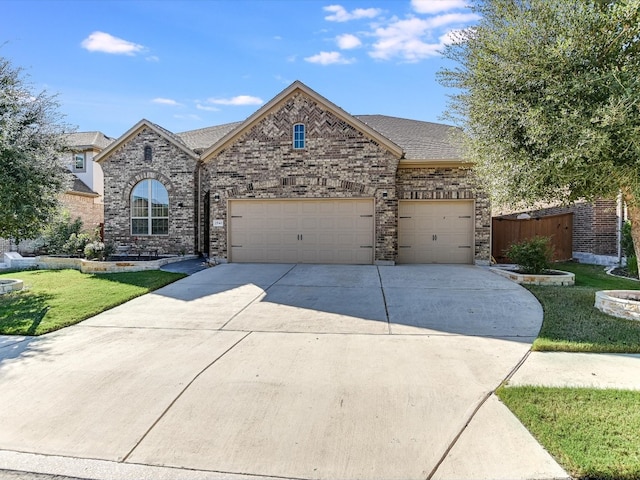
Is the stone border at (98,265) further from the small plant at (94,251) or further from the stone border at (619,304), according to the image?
the stone border at (619,304)

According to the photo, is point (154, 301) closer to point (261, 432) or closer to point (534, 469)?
point (261, 432)

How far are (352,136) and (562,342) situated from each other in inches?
361

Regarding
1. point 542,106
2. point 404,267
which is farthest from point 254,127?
point 542,106

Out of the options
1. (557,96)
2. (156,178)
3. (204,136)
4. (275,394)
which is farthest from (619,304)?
(204,136)

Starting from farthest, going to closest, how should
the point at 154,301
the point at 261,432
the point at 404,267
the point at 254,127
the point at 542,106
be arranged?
1. the point at 254,127
2. the point at 404,267
3. the point at 154,301
4. the point at 542,106
5. the point at 261,432

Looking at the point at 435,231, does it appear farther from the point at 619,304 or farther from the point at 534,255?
the point at 619,304

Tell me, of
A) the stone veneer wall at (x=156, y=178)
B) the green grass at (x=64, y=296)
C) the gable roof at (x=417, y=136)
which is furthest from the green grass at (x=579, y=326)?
the stone veneer wall at (x=156, y=178)

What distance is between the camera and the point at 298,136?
1340 centimetres

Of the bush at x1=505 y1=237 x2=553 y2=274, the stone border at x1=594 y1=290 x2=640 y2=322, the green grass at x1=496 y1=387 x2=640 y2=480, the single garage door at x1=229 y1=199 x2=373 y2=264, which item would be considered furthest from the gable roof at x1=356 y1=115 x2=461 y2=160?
the green grass at x1=496 y1=387 x2=640 y2=480

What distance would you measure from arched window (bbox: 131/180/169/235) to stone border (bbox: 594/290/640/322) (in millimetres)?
14298

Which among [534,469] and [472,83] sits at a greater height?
[472,83]

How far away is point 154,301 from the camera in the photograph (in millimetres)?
8836

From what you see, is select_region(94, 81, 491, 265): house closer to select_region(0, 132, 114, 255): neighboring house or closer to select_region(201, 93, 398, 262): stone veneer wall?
select_region(201, 93, 398, 262): stone veneer wall

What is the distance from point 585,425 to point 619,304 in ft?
15.2
